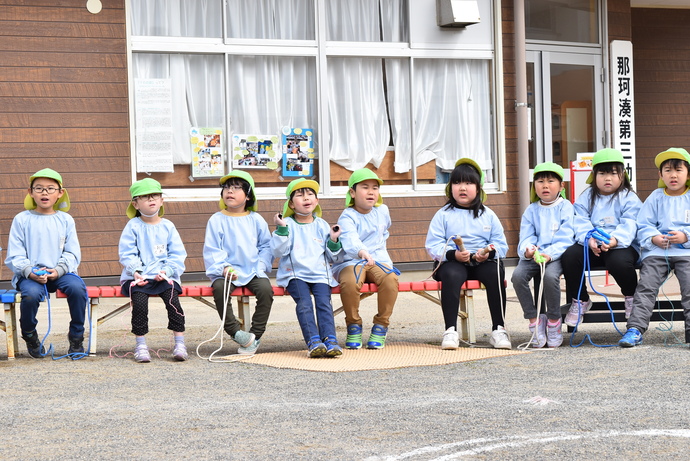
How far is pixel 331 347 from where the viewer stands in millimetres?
6582

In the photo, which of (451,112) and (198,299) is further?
(451,112)

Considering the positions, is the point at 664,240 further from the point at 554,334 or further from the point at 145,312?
the point at 145,312

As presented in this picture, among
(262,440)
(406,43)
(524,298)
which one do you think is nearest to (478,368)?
(524,298)

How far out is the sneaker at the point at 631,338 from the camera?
6.70 m

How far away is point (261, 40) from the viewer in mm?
10602

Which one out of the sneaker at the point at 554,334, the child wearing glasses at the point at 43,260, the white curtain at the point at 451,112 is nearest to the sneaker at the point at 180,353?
the child wearing glasses at the point at 43,260

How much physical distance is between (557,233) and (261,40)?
15.4ft

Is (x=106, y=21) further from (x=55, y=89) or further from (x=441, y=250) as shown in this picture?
(x=441, y=250)

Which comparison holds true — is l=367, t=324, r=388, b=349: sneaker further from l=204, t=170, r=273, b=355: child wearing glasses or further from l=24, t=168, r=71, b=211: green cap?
l=24, t=168, r=71, b=211: green cap

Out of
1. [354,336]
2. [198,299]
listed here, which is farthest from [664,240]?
[198,299]

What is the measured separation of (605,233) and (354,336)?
1.88m

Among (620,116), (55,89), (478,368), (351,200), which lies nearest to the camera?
(478,368)

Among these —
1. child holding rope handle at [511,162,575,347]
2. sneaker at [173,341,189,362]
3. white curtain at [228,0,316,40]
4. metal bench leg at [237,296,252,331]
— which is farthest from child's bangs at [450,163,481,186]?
white curtain at [228,0,316,40]

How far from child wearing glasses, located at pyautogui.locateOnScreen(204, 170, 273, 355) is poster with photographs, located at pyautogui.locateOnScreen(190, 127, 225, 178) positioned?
10.1ft
